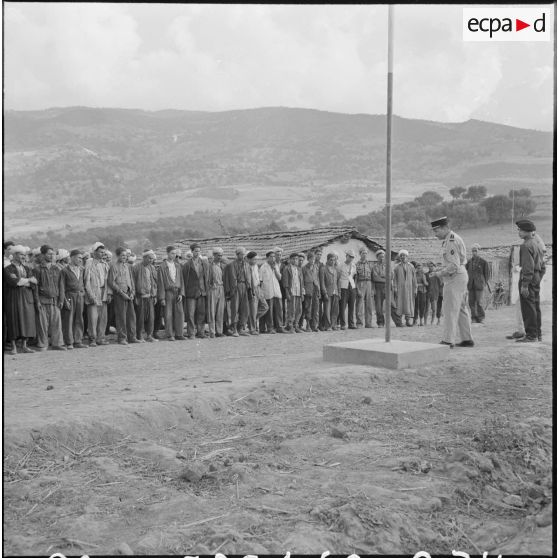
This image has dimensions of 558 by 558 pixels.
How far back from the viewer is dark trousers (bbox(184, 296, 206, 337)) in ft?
37.9

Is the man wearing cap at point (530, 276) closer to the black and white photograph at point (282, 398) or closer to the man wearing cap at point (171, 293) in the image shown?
the black and white photograph at point (282, 398)

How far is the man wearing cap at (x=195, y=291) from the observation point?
11461 mm

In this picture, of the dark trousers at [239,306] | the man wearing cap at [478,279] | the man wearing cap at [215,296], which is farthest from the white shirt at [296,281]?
the man wearing cap at [478,279]

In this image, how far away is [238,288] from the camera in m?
12.0

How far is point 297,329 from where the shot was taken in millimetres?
12812

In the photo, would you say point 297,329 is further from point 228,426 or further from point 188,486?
point 188,486

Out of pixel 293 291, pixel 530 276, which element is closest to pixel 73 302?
pixel 293 291

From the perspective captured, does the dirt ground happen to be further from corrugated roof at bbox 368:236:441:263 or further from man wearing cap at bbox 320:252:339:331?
corrugated roof at bbox 368:236:441:263

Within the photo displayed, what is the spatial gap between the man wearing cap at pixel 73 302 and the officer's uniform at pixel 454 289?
223 inches

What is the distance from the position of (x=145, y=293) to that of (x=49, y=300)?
5.91 ft

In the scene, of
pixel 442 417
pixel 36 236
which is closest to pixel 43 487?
pixel 442 417

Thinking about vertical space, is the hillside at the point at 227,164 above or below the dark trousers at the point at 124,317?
above

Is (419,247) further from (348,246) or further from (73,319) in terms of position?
(73,319)

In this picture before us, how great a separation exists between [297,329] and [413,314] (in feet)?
10.2
